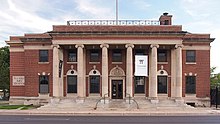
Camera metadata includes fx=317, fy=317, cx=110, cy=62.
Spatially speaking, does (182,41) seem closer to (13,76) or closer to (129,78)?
(129,78)

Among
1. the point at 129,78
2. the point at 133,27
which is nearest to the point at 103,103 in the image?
the point at 129,78

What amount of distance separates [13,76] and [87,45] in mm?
12090

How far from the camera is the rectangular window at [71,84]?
42.2 meters

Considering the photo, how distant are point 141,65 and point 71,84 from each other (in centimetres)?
974

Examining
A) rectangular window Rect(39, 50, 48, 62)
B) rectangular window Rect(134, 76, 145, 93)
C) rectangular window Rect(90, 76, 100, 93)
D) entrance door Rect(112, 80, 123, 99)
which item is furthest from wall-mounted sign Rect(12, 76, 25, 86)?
rectangular window Rect(134, 76, 145, 93)

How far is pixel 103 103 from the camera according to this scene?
38.4 meters

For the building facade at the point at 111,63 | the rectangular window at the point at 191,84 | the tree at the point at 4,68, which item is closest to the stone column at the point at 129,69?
the building facade at the point at 111,63

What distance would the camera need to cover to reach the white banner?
39750 millimetres

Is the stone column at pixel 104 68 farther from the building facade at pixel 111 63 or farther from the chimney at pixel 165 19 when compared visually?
the chimney at pixel 165 19

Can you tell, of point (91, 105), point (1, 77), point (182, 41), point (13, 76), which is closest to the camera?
point (91, 105)

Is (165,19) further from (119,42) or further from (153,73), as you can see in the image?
(153,73)

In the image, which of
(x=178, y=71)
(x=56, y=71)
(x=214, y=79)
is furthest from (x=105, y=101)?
(x=214, y=79)

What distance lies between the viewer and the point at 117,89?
42.3m

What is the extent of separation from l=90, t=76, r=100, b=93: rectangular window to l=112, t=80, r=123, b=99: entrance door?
2025 millimetres
